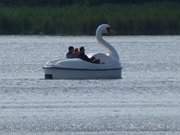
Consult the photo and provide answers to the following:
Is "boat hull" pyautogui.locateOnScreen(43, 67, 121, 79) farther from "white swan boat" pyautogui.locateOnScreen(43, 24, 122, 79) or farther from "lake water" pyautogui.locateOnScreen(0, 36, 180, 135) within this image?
"lake water" pyautogui.locateOnScreen(0, 36, 180, 135)

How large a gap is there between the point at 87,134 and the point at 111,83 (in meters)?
7.10

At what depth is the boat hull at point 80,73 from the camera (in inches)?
906

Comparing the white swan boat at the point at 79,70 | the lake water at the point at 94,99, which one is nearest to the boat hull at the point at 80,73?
the white swan boat at the point at 79,70

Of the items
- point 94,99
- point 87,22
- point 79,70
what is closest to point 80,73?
point 79,70

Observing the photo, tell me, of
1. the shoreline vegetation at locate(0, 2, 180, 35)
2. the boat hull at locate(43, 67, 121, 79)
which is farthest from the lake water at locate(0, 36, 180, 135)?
the shoreline vegetation at locate(0, 2, 180, 35)

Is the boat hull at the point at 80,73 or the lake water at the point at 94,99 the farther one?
the boat hull at the point at 80,73

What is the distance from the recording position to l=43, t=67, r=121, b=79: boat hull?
75.5ft

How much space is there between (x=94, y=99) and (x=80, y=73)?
4.69 meters

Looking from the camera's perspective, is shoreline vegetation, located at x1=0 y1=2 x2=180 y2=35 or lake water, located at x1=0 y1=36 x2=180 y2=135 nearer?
lake water, located at x1=0 y1=36 x2=180 y2=135

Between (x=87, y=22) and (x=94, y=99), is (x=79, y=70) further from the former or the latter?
(x=87, y=22)

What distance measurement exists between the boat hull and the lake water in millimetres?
221

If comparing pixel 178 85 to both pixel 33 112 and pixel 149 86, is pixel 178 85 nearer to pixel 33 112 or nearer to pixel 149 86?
pixel 149 86

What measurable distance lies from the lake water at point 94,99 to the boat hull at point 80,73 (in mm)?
221

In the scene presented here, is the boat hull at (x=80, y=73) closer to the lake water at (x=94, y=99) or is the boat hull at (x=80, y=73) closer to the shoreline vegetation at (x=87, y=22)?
the lake water at (x=94, y=99)
